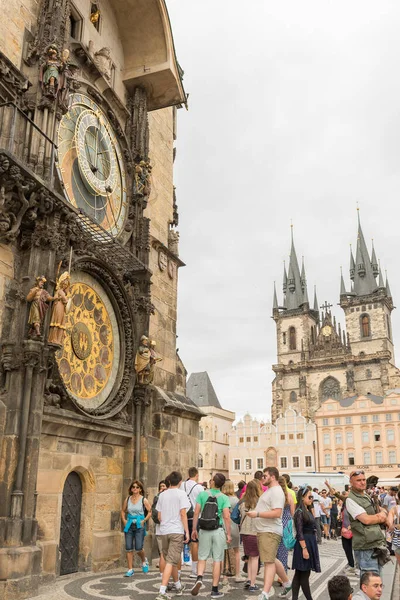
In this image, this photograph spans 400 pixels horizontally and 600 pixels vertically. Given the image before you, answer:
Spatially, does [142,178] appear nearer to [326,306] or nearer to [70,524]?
[70,524]

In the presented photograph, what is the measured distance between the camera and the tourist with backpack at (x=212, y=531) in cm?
725

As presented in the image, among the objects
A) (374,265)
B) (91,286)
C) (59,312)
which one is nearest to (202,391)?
(374,265)

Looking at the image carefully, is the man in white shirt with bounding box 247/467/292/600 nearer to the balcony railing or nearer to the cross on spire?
the balcony railing

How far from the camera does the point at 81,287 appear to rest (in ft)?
32.0

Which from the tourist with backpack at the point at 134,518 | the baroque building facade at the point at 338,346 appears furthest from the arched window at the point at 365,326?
the tourist with backpack at the point at 134,518

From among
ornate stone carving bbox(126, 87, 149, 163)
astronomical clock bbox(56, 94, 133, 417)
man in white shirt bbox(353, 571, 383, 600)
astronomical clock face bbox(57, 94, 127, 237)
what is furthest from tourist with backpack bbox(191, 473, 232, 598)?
ornate stone carving bbox(126, 87, 149, 163)

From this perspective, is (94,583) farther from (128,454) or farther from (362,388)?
(362,388)

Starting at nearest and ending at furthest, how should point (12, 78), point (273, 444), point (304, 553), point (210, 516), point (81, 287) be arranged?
1. point (304, 553)
2. point (210, 516)
3. point (12, 78)
4. point (81, 287)
5. point (273, 444)

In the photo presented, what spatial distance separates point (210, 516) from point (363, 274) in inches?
3733

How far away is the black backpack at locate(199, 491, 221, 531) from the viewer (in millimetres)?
7355

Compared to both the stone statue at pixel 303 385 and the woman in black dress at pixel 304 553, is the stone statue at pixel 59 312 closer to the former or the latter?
the woman in black dress at pixel 304 553

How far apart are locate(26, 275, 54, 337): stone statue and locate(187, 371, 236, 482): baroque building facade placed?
65093mm

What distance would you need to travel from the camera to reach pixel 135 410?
1075 cm

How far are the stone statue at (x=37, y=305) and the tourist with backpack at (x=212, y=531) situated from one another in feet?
10.3
